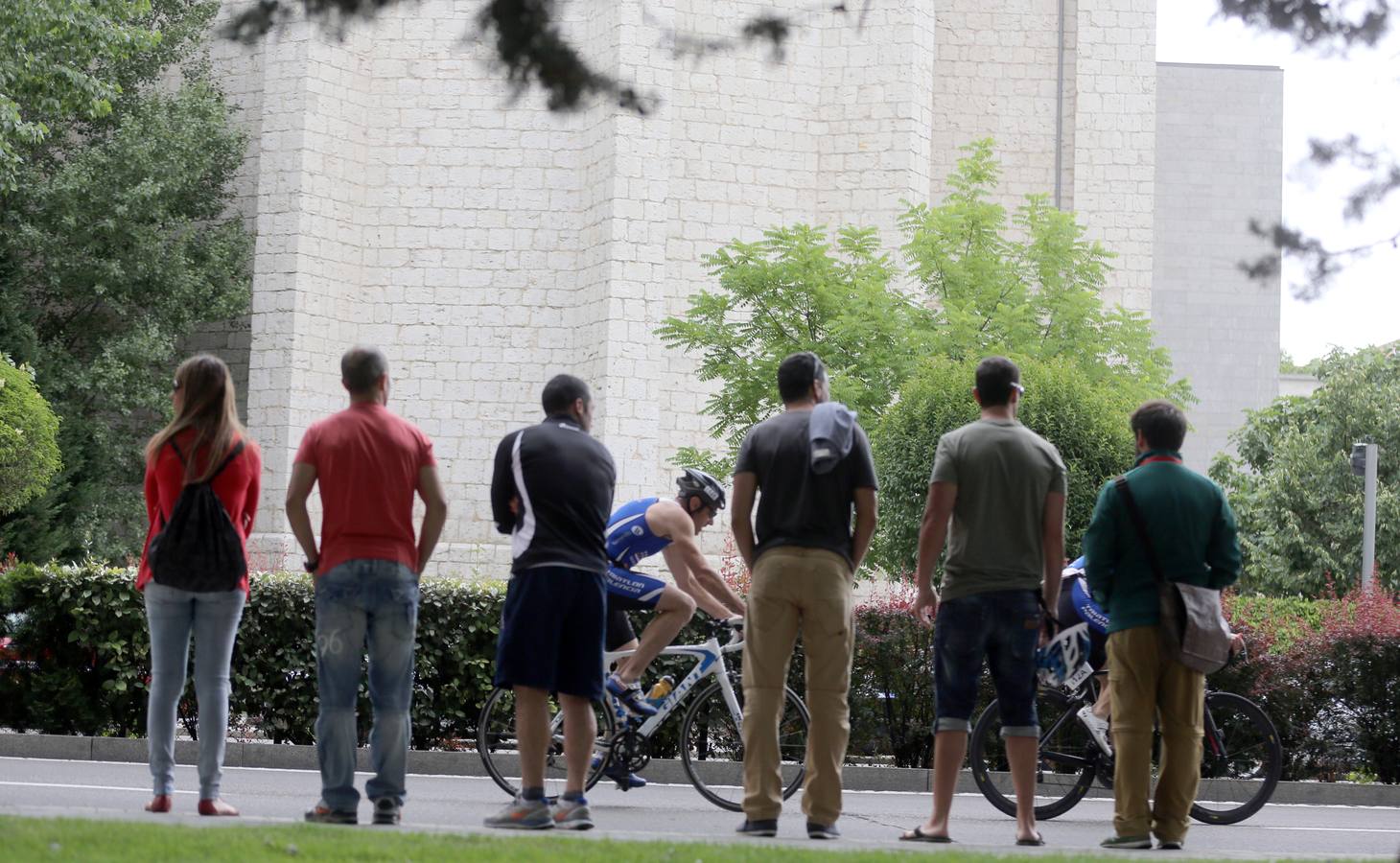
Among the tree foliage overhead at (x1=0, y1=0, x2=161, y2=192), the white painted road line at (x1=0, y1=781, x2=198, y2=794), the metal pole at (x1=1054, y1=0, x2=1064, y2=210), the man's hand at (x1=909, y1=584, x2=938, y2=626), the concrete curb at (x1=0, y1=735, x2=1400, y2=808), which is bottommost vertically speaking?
the concrete curb at (x1=0, y1=735, x2=1400, y2=808)

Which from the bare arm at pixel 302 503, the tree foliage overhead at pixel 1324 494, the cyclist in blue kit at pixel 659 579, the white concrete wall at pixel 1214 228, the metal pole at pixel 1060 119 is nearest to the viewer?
the bare arm at pixel 302 503

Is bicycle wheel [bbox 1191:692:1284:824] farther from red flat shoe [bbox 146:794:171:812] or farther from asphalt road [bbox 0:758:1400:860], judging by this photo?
red flat shoe [bbox 146:794:171:812]

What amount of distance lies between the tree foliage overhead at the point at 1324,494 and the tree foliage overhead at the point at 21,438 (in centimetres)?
2673

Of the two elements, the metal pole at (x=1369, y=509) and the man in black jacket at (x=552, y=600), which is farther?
the metal pole at (x=1369, y=509)

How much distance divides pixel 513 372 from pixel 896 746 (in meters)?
18.0

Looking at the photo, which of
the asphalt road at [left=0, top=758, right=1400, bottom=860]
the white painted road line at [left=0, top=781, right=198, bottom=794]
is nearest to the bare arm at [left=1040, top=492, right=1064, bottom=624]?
the asphalt road at [left=0, top=758, right=1400, bottom=860]

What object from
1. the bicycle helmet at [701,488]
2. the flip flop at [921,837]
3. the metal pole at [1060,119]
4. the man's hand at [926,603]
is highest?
the metal pole at [1060,119]

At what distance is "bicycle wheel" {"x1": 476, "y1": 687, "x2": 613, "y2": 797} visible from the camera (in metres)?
9.20

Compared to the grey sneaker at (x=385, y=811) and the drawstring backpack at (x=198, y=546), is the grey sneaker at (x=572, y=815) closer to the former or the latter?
the grey sneaker at (x=385, y=811)

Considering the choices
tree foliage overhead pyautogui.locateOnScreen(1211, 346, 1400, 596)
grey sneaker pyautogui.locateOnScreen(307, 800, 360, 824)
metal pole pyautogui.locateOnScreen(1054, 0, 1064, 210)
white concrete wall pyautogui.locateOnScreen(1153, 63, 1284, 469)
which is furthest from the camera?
white concrete wall pyautogui.locateOnScreen(1153, 63, 1284, 469)

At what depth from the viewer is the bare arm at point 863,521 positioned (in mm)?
7289

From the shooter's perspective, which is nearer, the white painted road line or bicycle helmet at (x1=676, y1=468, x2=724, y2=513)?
bicycle helmet at (x1=676, y1=468, x2=724, y2=513)

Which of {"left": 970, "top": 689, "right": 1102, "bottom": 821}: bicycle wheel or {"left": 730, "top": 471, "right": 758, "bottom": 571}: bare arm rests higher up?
{"left": 730, "top": 471, "right": 758, "bottom": 571}: bare arm

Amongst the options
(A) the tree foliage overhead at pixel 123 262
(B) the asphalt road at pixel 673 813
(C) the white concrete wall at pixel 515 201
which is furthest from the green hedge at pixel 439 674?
(A) the tree foliage overhead at pixel 123 262
